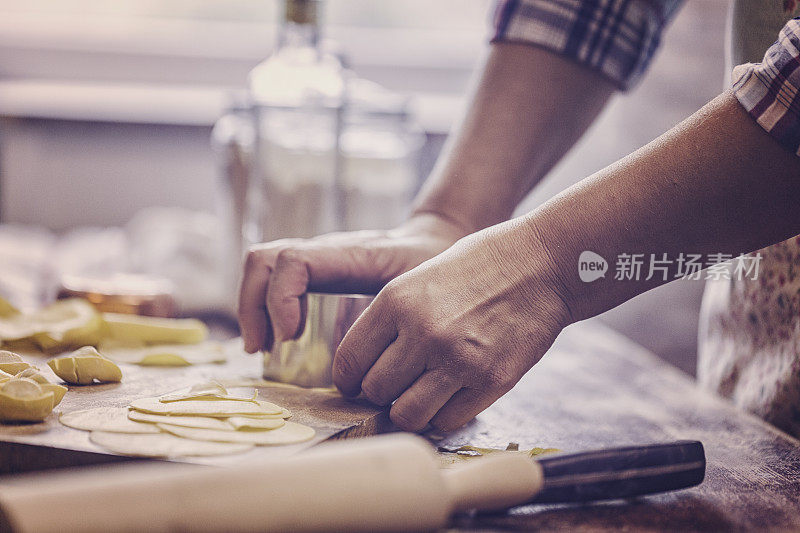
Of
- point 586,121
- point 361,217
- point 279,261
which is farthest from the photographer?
point 361,217

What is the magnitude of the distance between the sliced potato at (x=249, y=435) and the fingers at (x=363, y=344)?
0.08 meters

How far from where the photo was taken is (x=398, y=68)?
7.34 feet

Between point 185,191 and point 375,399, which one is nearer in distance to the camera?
point 375,399

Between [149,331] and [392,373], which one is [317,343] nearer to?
[392,373]

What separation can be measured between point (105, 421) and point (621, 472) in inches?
12.7

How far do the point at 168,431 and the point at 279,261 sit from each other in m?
0.20

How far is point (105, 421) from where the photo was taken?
1.56ft

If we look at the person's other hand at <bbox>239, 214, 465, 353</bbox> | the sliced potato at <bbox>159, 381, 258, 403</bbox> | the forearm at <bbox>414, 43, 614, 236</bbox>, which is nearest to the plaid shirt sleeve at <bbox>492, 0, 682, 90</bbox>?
the forearm at <bbox>414, 43, 614, 236</bbox>

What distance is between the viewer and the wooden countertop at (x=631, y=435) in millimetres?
420

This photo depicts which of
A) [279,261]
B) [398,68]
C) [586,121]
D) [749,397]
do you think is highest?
[398,68]

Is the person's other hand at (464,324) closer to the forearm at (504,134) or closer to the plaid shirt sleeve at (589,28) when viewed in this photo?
the forearm at (504,134)

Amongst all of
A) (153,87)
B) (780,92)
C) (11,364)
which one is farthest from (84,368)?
(153,87)

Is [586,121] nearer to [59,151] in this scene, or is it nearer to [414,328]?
[414,328]

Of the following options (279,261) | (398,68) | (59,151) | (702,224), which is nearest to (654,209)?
(702,224)
